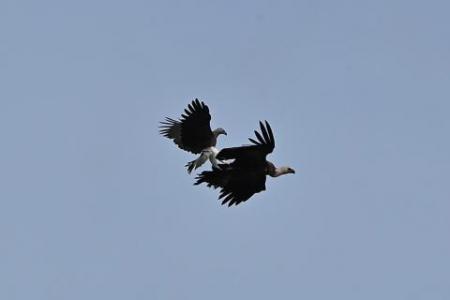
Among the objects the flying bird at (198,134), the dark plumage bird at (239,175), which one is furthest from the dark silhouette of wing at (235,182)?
the flying bird at (198,134)

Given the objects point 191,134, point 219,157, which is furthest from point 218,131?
point 219,157

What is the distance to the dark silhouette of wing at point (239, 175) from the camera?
2266 centimetres

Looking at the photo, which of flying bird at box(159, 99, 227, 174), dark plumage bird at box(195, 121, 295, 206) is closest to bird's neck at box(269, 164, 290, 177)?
dark plumage bird at box(195, 121, 295, 206)

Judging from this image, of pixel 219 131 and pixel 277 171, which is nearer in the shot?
pixel 277 171

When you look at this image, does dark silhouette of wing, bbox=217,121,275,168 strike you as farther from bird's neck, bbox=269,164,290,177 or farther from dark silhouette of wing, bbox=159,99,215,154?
dark silhouette of wing, bbox=159,99,215,154

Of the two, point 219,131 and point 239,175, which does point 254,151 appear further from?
point 219,131

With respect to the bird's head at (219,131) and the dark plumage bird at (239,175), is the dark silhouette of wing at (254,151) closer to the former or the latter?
the dark plumage bird at (239,175)

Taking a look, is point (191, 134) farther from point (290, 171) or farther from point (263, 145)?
point (263, 145)

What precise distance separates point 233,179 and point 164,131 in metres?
10.5

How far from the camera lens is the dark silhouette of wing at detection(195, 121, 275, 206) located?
22656 mm

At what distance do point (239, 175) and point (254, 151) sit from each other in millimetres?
1281

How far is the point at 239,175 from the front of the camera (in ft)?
77.5

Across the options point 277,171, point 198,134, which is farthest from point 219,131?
point 277,171

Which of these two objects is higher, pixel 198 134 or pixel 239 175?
pixel 198 134
